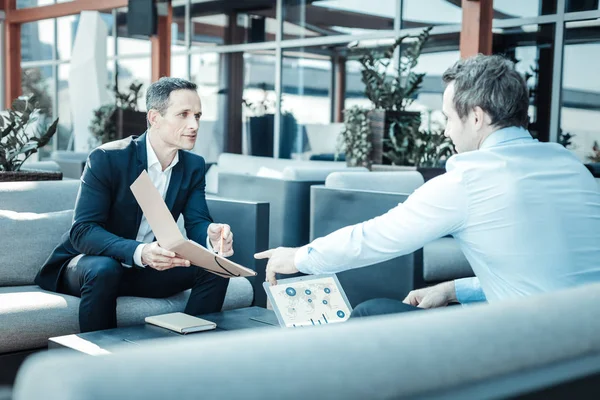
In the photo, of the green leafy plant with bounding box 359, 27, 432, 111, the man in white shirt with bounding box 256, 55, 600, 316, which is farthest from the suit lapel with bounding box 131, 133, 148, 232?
the green leafy plant with bounding box 359, 27, 432, 111

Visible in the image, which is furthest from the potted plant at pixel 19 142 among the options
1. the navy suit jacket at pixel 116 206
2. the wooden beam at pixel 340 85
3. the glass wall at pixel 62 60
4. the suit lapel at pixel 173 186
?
the glass wall at pixel 62 60

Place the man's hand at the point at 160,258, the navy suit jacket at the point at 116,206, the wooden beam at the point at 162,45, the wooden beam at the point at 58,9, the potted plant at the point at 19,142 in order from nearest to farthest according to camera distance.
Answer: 1. the man's hand at the point at 160,258
2. the navy suit jacket at the point at 116,206
3. the potted plant at the point at 19,142
4. the wooden beam at the point at 162,45
5. the wooden beam at the point at 58,9

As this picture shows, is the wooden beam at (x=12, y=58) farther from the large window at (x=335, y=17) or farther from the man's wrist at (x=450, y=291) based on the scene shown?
the man's wrist at (x=450, y=291)

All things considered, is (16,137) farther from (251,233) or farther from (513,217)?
(513,217)

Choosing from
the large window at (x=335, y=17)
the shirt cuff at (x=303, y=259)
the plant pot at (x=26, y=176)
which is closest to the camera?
the shirt cuff at (x=303, y=259)

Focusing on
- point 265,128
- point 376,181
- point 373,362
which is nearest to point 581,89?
point 376,181

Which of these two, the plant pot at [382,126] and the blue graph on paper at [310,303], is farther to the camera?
the plant pot at [382,126]

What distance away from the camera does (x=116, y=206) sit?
9.48 feet

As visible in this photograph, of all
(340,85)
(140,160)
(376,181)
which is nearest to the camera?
(140,160)

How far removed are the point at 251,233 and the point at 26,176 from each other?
3.58ft

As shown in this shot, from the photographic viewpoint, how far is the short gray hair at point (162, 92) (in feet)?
9.80

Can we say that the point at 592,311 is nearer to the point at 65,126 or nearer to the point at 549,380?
the point at 549,380

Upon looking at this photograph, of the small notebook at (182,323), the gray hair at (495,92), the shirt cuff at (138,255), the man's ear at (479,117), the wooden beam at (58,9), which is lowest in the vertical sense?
the small notebook at (182,323)

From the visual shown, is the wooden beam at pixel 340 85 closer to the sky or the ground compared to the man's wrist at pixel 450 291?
closer to the sky
